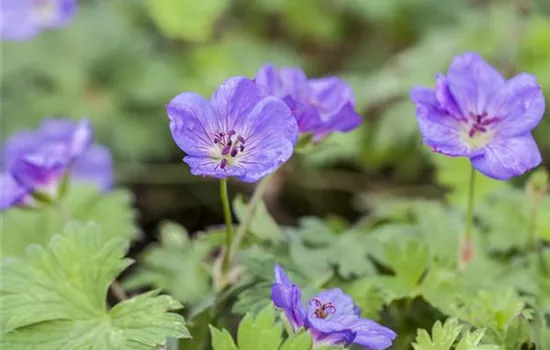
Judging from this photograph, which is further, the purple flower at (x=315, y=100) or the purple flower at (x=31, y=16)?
the purple flower at (x=31, y=16)

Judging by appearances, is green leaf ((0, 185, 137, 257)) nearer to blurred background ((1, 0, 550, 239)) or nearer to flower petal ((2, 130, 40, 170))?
flower petal ((2, 130, 40, 170))

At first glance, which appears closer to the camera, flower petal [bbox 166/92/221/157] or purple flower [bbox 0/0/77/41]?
flower petal [bbox 166/92/221/157]

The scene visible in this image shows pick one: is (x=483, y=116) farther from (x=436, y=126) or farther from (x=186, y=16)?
(x=186, y=16)

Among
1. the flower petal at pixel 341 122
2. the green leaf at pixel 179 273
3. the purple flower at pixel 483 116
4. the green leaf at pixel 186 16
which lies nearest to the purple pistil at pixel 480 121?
the purple flower at pixel 483 116

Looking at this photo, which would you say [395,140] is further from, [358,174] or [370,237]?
[370,237]

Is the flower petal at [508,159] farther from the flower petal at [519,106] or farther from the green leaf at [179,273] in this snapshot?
the green leaf at [179,273]

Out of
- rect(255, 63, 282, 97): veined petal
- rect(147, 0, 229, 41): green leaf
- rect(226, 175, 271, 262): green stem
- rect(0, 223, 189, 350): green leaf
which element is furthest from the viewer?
rect(147, 0, 229, 41): green leaf

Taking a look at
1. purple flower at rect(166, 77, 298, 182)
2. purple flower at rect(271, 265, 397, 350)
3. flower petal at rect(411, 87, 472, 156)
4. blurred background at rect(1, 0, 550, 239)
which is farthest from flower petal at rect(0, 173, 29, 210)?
blurred background at rect(1, 0, 550, 239)
